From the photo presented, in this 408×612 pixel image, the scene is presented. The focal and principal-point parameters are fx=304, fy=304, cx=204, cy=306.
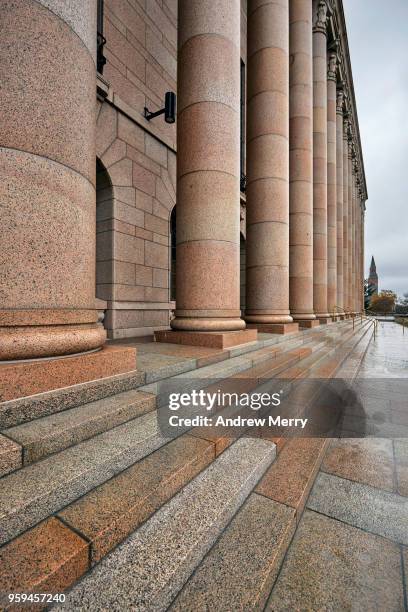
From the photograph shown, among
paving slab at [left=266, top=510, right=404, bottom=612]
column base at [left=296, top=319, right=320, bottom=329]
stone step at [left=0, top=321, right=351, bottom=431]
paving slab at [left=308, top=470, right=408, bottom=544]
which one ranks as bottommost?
paving slab at [left=266, top=510, right=404, bottom=612]

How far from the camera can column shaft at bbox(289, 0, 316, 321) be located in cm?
1334

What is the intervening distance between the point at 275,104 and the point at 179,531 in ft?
38.4

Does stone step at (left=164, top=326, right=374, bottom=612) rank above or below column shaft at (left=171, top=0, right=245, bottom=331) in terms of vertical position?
below

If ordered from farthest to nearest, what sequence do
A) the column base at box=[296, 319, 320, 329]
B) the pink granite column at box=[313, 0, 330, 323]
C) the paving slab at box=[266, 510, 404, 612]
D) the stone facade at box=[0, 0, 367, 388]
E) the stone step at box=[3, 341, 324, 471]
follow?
the pink granite column at box=[313, 0, 330, 323]
the column base at box=[296, 319, 320, 329]
the stone facade at box=[0, 0, 367, 388]
the stone step at box=[3, 341, 324, 471]
the paving slab at box=[266, 510, 404, 612]

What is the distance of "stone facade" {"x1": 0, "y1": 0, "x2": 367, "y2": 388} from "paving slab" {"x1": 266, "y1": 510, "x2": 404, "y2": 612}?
2.59 metres

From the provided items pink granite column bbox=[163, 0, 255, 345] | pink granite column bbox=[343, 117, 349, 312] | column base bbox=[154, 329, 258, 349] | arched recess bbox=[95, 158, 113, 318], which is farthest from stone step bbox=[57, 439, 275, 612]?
pink granite column bbox=[343, 117, 349, 312]

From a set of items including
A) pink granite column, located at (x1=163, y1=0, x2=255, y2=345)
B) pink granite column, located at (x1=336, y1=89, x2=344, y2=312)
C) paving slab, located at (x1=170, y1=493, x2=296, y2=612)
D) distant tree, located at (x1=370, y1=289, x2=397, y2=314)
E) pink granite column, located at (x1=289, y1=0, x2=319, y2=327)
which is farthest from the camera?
distant tree, located at (x1=370, y1=289, x2=397, y2=314)

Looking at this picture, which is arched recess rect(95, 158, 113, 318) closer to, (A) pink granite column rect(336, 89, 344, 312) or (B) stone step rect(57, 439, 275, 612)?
(B) stone step rect(57, 439, 275, 612)

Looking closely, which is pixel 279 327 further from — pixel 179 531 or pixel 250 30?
pixel 250 30

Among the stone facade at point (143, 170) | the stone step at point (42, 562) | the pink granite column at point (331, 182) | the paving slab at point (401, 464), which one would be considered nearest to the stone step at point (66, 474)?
the stone step at point (42, 562)

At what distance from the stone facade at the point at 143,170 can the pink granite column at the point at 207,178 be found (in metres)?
0.03

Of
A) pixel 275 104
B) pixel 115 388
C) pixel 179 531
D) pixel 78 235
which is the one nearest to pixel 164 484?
pixel 179 531

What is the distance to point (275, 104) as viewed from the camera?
10023mm

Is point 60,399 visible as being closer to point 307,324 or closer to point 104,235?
point 104,235
